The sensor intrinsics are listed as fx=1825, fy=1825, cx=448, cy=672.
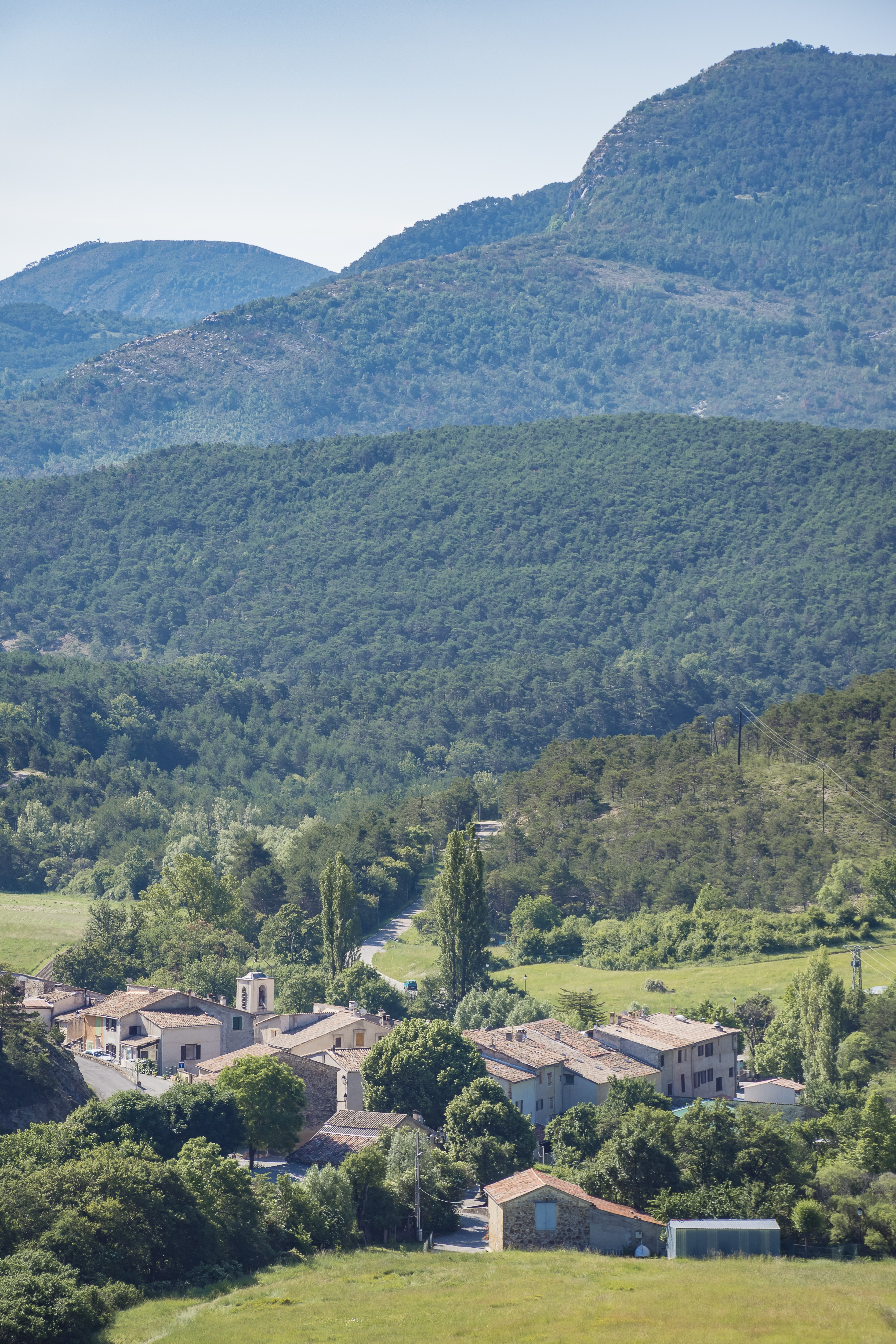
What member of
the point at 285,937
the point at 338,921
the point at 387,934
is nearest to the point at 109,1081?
the point at 338,921

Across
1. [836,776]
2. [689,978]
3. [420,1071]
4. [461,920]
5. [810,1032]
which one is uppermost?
[836,776]

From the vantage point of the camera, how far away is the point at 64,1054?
72.2 meters

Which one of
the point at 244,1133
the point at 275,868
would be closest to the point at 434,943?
the point at 275,868

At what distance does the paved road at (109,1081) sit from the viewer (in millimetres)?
73000

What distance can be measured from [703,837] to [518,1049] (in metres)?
48.3

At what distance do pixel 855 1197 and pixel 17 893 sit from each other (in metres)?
82.6

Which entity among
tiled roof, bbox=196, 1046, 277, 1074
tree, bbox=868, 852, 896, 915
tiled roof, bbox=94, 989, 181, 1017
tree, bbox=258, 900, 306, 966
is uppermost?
tree, bbox=868, 852, 896, 915

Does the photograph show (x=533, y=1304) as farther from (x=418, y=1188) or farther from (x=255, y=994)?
(x=255, y=994)

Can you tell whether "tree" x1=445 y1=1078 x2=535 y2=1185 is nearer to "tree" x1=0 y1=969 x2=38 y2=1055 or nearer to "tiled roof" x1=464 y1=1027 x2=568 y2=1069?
"tiled roof" x1=464 y1=1027 x2=568 y2=1069

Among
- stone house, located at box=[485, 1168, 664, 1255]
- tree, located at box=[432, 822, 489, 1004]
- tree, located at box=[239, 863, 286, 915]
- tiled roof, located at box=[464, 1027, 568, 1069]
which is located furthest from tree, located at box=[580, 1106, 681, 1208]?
tree, located at box=[239, 863, 286, 915]

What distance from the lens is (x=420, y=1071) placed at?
71.7 metres

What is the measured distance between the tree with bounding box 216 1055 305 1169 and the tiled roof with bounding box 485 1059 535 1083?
27.0 ft

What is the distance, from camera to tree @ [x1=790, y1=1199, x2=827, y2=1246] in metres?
60.0

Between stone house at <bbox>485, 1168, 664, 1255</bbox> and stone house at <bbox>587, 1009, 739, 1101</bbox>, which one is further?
stone house at <bbox>587, 1009, 739, 1101</bbox>
